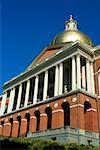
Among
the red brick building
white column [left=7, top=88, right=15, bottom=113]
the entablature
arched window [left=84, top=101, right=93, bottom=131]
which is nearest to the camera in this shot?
the red brick building

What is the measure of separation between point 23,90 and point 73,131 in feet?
68.0

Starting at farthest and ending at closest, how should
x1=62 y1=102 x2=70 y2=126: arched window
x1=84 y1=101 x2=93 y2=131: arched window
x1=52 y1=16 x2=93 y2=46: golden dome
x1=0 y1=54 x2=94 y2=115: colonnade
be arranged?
1. x1=52 y1=16 x2=93 y2=46: golden dome
2. x1=62 y1=102 x2=70 y2=126: arched window
3. x1=0 y1=54 x2=94 y2=115: colonnade
4. x1=84 y1=101 x2=93 y2=131: arched window

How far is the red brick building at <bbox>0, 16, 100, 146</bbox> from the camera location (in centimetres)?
3081

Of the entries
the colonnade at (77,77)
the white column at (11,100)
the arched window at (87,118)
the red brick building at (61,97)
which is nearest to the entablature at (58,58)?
the red brick building at (61,97)

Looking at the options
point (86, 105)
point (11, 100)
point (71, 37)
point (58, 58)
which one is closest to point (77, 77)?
point (86, 105)

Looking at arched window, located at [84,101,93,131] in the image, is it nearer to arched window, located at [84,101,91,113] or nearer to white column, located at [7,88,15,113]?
arched window, located at [84,101,91,113]

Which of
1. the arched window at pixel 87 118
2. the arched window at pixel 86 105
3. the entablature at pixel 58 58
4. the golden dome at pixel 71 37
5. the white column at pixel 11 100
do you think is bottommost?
the arched window at pixel 87 118

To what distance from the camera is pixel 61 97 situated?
113ft

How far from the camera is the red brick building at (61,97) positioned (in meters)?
30.8

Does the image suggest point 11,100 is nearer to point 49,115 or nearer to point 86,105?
point 49,115

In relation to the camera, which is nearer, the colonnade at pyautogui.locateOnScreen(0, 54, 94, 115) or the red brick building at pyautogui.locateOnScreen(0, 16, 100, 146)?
the red brick building at pyautogui.locateOnScreen(0, 16, 100, 146)

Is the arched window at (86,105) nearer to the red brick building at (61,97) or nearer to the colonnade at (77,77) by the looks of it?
the red brick building at (61,97)

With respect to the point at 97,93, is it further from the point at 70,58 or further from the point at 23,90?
the point at 23,90

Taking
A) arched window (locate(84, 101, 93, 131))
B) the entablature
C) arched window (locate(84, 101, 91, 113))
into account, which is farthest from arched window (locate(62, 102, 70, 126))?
the entablature
